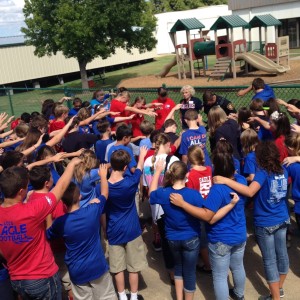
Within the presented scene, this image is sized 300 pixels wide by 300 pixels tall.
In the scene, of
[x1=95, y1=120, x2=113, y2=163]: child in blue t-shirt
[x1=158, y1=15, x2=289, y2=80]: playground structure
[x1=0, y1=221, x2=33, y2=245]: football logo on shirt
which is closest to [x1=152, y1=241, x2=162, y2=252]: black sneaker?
[x1=95, y1=120, x2=113, y2=163]: child in blue t-shirt

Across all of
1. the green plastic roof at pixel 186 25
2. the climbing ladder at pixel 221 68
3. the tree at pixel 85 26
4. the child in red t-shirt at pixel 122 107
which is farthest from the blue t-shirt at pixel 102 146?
the green plastic roof at pixel 186 25

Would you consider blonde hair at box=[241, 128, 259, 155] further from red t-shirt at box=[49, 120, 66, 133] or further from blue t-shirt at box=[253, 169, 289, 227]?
red t-shirt at box=[49, 120, 66, 133]

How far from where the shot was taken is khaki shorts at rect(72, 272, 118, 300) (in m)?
3.71

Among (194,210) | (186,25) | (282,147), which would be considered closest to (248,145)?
(282,147)

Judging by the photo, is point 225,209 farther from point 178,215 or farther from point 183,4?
point 183,4

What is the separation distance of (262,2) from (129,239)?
4033 cm

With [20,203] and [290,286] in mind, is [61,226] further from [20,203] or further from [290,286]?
[290,286]

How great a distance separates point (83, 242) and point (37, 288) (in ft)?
1.77

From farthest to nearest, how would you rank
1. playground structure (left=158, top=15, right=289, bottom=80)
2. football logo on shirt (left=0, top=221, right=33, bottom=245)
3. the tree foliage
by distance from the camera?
the tree foliage → playground structure (left=158, top=15, right=289, bottom=80) → football logo on shirt (left=0, top=221, right=33, bottom=245)

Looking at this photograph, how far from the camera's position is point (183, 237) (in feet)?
12.2

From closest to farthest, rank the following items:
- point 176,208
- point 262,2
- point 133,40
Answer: point 176,208 < point 133,40 < point 262,2

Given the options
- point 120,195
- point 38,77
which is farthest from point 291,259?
point 38,77

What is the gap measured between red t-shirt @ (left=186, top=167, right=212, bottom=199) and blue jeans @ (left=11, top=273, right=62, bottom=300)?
172cm

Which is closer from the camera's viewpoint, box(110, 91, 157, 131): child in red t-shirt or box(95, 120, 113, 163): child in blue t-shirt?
box(95, 120, 113, 163): child in blue t-shirt
